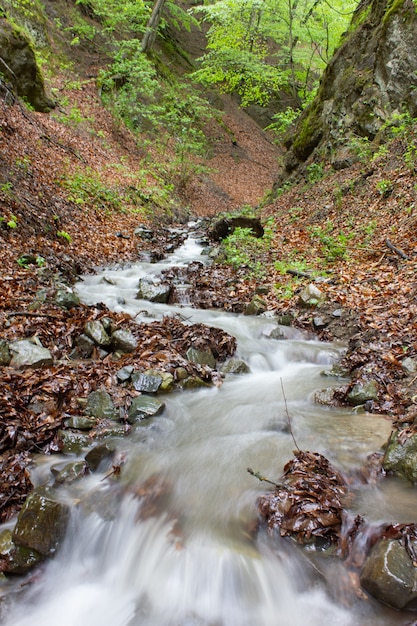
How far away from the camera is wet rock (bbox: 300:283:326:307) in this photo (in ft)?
22.2

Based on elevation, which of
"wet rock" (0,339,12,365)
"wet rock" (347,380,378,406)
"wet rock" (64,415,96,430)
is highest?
"wet rock" (347,380,378,406)

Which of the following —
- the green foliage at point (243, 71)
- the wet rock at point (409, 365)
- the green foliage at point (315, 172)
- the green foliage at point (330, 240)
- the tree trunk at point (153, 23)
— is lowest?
the wet rock at point (409, 365)

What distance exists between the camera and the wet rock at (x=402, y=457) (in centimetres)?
312

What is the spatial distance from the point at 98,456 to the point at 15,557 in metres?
1.01

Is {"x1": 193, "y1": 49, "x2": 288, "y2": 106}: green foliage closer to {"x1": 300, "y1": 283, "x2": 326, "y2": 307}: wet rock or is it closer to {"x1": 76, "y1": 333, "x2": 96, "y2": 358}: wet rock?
{"x1": 300, "y1": 283, "x2": 326, "y2": 307}: wet rock

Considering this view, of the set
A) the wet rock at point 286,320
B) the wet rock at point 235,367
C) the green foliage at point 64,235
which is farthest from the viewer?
the green foliage at point 64,235

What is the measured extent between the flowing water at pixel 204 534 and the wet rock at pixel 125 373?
54cm

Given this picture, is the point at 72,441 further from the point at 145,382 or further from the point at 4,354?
the point at 4,354

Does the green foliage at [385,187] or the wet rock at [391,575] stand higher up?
the green foliage at [385,187]

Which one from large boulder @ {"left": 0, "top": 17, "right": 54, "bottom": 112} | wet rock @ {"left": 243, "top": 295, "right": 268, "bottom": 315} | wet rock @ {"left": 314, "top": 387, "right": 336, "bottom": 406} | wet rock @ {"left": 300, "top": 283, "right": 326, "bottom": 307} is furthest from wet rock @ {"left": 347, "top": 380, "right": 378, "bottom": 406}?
large boulder @ {"left": 0, "top": 17, "right": 54, "bottom": 112}

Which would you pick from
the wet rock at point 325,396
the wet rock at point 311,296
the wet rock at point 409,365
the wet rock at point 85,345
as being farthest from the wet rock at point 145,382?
the wet rock at point 311,296

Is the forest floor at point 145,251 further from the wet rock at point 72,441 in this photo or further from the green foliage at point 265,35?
the green foliage at point 265,35

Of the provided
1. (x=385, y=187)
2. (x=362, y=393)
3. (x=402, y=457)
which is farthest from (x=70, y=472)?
(x=385, y=187)

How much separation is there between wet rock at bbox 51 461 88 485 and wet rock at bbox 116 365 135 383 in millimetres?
1141
